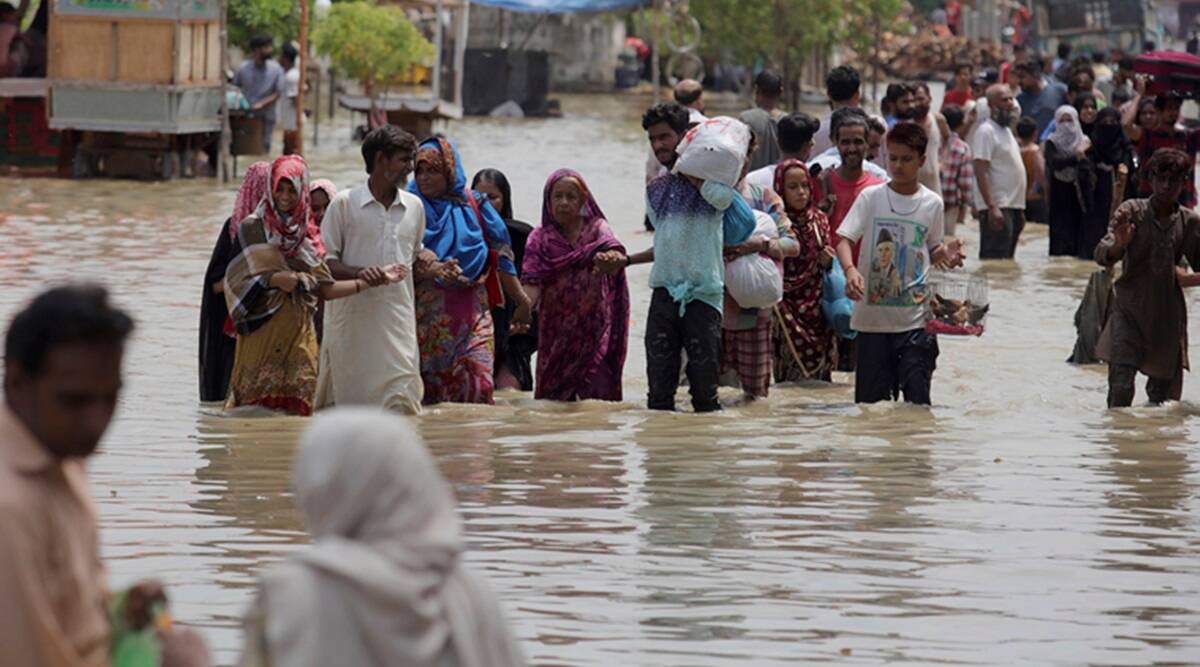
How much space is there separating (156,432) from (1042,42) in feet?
164

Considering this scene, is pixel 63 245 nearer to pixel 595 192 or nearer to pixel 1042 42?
pixel 595 192

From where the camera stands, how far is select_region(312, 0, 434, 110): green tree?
97.6 ft

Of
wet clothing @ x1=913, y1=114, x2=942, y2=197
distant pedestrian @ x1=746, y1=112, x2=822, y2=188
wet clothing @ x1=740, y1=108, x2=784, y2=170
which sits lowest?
wet clothing @ x1=913, y1=114, x2=942, y2=197

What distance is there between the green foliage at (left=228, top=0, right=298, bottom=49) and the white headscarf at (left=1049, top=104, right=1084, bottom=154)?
1324 cm

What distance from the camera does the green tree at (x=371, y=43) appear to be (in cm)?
2975

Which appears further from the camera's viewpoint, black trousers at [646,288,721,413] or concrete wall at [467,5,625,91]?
concrete wall at [467,5,625,91]

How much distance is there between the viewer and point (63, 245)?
667 inches

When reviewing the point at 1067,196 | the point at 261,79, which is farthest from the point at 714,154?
the point at 261,79

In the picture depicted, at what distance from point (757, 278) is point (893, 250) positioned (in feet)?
2.17

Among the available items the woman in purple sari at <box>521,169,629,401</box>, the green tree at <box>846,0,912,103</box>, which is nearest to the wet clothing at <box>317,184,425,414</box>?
the woman in purple sari at <box>521,169,629,401</box>

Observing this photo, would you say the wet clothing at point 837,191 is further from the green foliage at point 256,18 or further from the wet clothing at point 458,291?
the green foliage at point 256,18

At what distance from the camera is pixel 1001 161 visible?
17.0m

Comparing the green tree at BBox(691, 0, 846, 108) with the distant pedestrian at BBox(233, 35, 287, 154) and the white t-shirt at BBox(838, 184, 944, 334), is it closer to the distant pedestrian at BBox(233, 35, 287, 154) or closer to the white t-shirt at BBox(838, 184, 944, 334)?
the distant pedestrian at BBox(233, 35, 287, 154)

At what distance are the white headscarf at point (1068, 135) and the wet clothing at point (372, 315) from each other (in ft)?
30.9
